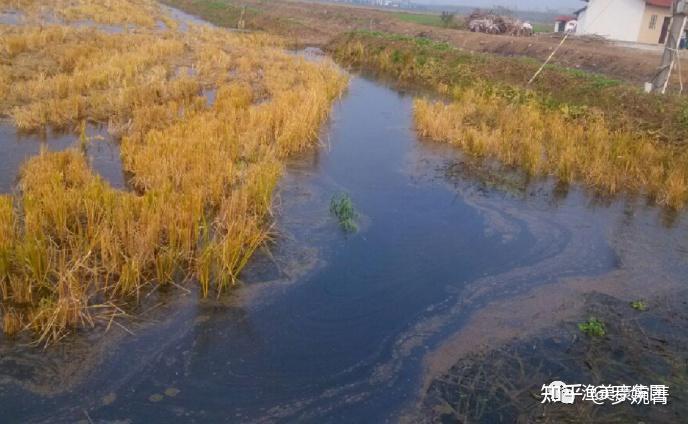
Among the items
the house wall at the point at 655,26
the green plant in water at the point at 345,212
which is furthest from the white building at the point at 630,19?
the green plant in water at the point at 345,212

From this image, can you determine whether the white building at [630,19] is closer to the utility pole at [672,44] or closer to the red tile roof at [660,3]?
the red tile roof at [660,3]

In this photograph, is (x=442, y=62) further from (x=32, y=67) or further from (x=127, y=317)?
(x=127, y=317)

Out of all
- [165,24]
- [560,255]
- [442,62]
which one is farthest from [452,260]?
[165,24]

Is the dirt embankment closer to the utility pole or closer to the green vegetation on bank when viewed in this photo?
the green vegetation on bank

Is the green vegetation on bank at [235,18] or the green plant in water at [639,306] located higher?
the green vegetation on bank at [235,18]

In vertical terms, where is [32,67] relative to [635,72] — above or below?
below

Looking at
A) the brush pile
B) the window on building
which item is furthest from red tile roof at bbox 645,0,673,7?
the brush pile
